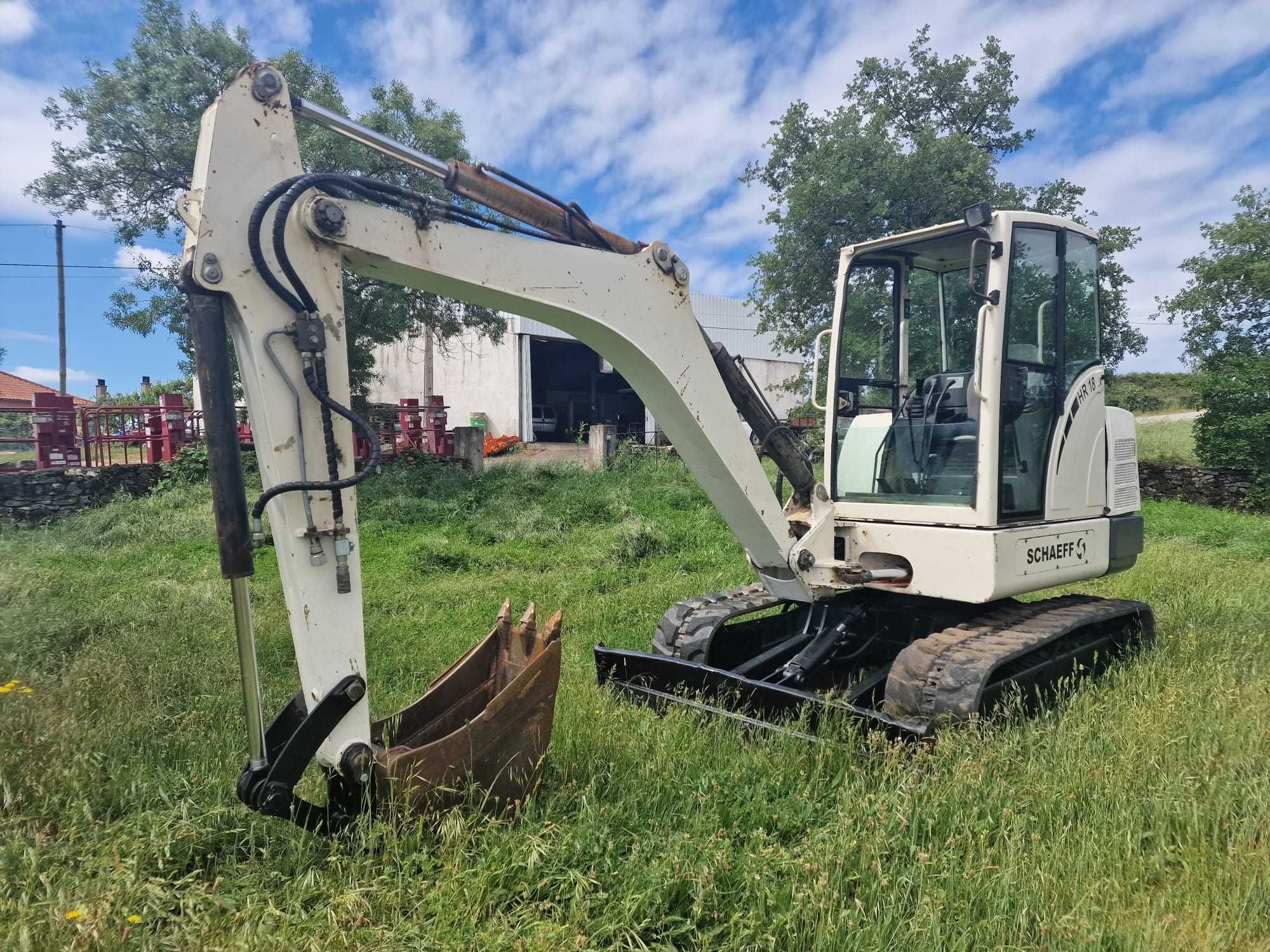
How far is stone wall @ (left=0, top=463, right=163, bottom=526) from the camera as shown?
1316cm

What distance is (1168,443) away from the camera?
21672 millimetres

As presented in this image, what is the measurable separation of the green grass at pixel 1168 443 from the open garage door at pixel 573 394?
1582cm

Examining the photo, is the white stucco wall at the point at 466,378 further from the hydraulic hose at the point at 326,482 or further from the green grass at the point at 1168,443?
the hydraulic hose at the point at 326,482

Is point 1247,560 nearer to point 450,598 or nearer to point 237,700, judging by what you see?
point 450,598

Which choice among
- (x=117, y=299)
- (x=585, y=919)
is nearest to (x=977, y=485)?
(x=585, y=919)

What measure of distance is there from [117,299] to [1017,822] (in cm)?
1636

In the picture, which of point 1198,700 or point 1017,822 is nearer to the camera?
point 1017,822

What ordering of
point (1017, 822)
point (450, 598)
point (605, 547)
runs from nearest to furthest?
point (1017, 822) → point (450, 598) → point (605, 547)

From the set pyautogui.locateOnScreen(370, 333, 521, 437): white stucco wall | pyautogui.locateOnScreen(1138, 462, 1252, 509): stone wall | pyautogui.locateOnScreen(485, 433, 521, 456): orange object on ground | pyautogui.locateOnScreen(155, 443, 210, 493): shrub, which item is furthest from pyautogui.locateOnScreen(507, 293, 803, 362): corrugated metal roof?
pyautogui.locateOnScreen(155, 443, 210, 493): shrub

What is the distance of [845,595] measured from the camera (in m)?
5.09

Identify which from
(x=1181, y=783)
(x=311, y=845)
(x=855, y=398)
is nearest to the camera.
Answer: (x=311, y=845)

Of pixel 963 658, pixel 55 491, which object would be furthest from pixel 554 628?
pixel 55 491

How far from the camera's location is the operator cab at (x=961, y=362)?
4.24m

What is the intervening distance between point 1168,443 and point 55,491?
2570 centimetres
